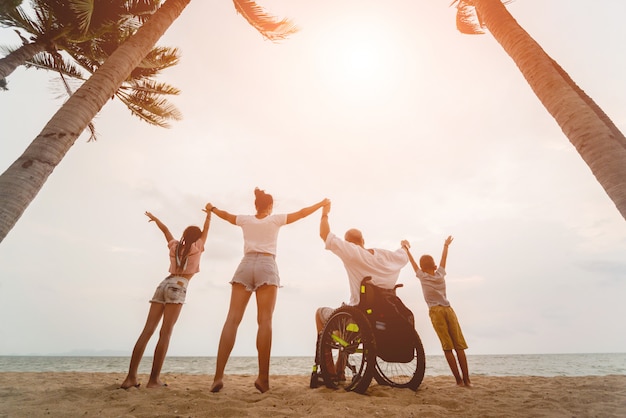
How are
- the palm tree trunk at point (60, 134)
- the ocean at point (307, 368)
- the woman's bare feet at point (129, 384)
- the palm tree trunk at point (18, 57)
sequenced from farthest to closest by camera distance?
the ocean at point (307, 368), the palm tree trunk at point (18, 57), the woman's bare feet at point (129, 384), the palm tree trunk at point (60, 134)

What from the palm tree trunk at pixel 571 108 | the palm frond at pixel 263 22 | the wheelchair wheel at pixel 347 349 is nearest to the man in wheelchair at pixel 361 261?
the wheelchair wheel at pixel 347 349

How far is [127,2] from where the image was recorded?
866cm

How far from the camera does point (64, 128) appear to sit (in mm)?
4172

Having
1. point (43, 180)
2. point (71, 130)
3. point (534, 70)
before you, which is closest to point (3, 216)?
point (43, 180)

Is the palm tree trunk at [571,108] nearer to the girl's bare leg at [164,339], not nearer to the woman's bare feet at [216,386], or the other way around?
the woman's bare feet at [216,386]

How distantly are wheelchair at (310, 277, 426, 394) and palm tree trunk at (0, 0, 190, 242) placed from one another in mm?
3708

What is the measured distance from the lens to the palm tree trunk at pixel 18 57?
7664 mm

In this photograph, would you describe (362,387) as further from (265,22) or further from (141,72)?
(141,72)

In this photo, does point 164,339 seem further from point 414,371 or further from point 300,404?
point 414,371

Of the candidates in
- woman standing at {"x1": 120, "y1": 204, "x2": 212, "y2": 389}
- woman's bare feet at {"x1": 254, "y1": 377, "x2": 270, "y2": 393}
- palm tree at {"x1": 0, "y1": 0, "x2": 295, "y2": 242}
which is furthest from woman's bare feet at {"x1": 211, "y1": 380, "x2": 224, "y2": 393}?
palm tree at {"x1": 0, "y1": 0, "x2": 295, "y2": 242}

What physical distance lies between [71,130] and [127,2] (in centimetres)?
658

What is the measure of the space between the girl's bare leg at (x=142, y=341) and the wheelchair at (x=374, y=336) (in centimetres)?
228

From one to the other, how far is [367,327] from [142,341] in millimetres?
3028

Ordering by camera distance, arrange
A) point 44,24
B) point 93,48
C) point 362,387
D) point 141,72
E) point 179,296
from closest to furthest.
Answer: point 362,387, point 179,296, point 44,24, point 93,48, point 141,72
